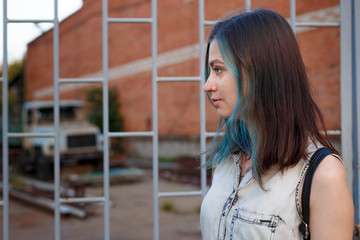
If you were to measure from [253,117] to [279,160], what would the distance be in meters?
0.17

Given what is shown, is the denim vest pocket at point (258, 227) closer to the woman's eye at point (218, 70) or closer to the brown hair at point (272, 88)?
the brown hair at point (272, 88)

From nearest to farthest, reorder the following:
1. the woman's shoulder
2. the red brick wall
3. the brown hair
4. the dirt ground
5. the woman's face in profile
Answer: the woman's shoulder → the brown hair → the woman's face in profile → the dirt ground → the red brick wall

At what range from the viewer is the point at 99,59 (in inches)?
757

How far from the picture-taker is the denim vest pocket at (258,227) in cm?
120

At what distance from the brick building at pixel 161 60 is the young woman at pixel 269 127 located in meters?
8.22

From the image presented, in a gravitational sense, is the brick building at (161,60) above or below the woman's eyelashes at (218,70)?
above

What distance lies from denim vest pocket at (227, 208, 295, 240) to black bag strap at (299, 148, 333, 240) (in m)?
0.04

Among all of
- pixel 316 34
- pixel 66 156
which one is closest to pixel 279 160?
pixel 316 34

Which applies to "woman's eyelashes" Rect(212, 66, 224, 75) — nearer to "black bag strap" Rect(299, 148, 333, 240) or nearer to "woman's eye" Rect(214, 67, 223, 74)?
"woman's eye" Rect(214, 67, 223, 74)

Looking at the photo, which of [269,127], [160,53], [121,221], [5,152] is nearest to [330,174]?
[269,127]

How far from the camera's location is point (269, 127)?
1.28m

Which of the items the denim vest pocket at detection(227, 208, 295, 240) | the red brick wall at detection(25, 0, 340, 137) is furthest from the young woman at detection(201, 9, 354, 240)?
the red brick wall at detection(25, 0, 340, 137)

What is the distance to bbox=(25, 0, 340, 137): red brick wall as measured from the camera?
9266 millimetres

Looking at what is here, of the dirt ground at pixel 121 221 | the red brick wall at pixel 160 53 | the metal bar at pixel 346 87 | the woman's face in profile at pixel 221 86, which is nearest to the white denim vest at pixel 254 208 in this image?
the woman's face in profile at pixel 221 86
